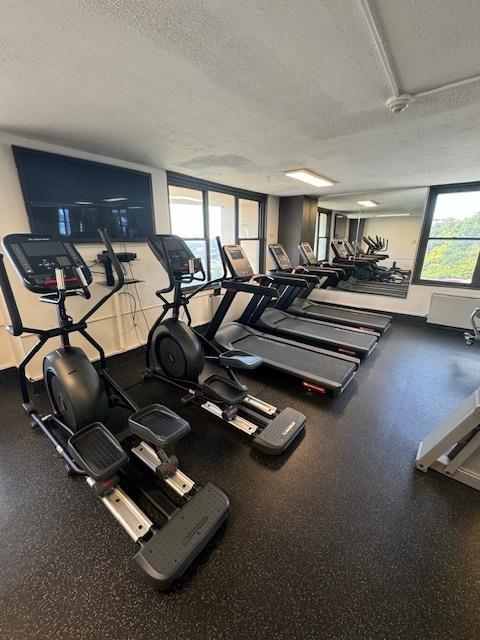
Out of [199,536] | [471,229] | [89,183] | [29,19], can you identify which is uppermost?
[29,19]

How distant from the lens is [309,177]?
3.88m

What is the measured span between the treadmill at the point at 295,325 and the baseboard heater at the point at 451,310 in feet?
5.50

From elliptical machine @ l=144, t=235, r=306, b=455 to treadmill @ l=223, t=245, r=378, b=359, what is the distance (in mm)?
497

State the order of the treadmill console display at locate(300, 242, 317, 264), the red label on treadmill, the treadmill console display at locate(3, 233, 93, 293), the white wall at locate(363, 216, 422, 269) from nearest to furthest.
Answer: the treadmill console display at locate(3, 233, 93, 293) → the red label on treadmill → the treadmill console display at locate(300, 242, 317, 264) → the white wall at locate(363, 216, 422, 269)

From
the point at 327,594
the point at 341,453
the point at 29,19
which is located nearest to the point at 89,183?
the point at 29,19

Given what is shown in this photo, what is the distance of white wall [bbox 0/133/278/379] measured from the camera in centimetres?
243

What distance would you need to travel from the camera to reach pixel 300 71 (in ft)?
4.62

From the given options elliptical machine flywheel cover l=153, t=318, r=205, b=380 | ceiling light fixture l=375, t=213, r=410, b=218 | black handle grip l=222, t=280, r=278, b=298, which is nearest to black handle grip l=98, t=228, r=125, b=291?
elliptical machine flywheel cover l=153, t=318, r=205, b=380

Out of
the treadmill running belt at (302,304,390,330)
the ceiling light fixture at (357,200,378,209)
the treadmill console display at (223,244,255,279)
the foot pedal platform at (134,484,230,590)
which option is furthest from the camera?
the ceiling light fixture at (357,200,378,209)

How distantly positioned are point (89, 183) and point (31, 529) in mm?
3088

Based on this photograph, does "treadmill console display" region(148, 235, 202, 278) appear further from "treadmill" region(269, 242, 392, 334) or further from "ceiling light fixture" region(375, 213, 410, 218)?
"ceiling light fixture" region(375, 213, 410, 218)

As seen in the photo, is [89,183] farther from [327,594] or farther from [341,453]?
[327,594]

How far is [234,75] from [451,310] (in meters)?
4.99

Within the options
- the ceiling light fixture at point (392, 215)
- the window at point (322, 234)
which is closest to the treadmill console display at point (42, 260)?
the window at point (322, 234)
